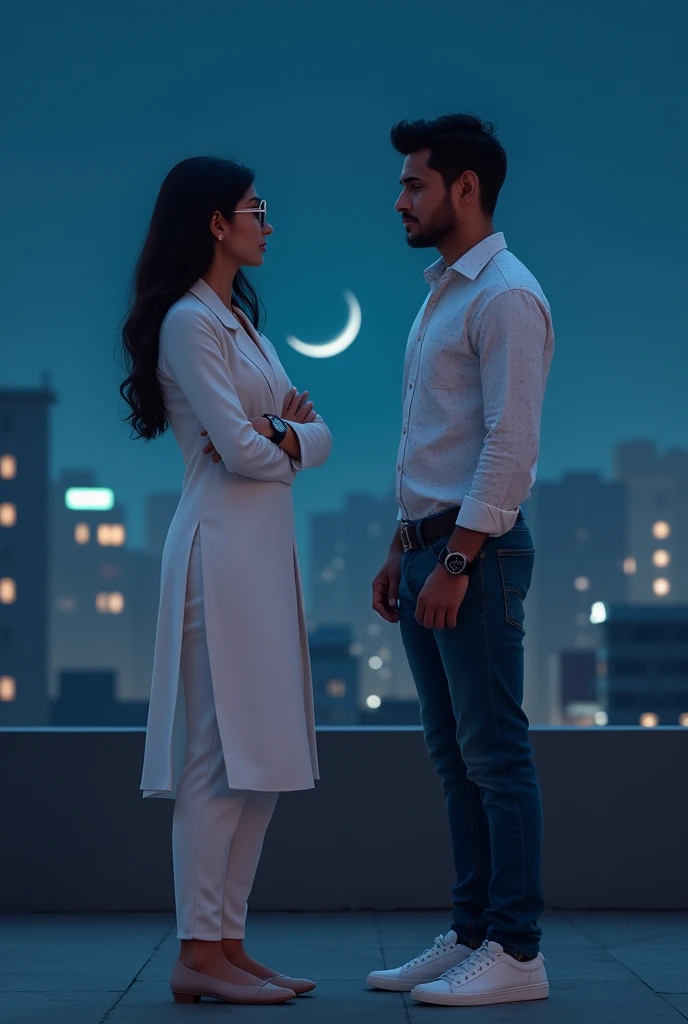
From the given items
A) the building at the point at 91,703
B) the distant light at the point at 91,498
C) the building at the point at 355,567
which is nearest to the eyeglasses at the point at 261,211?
the building at the point at 91,703

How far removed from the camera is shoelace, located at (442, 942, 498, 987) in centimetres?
236

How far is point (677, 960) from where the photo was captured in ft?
9.29

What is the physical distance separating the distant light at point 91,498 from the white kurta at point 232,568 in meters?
101

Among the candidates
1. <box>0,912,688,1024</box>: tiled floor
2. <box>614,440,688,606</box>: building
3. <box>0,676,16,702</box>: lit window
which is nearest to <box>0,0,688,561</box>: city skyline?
<box>614,440,688,606</box>: building

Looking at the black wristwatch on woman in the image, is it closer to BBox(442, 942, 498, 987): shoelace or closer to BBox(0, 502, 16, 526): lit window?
BBox(442, 942, 498, 987): shoelace

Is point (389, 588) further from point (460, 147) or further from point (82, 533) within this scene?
point (82, 533)

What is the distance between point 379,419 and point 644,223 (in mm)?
38888

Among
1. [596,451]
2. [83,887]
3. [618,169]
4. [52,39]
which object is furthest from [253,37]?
[83,887]

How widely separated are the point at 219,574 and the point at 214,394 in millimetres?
353

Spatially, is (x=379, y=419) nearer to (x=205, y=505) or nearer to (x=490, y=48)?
(x=490, y=48)

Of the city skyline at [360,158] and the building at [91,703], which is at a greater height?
the city skyline at [360,158]

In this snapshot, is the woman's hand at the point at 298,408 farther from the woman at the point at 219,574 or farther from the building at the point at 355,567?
the building at the point at 355,567

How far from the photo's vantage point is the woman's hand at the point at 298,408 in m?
2.64

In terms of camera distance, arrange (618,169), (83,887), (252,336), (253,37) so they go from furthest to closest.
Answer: (618,169)
(253,37)
(83,887)
(252,336)
